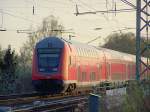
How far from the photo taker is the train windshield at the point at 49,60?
3228cm

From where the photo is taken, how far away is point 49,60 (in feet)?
106

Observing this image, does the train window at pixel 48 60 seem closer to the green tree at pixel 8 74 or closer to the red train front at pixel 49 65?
the red train front at pixel 49 65

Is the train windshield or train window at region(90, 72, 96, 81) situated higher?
the train windshield

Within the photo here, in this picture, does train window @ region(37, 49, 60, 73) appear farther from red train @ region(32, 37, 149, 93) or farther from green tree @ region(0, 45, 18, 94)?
green tree @ region(0, 45, 18, 94)

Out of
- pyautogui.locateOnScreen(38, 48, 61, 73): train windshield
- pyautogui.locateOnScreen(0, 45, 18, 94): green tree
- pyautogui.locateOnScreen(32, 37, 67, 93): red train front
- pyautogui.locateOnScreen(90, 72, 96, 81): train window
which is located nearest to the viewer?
pyautogui.locateOnScreen(32, 37, 67, 93): red train front

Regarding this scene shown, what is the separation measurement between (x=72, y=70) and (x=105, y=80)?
8636 mm

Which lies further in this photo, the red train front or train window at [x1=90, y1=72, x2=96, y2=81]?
train window at [x1=90, y1=72, x2=96, y2=81]

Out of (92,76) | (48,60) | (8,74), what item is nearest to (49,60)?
(48,60)

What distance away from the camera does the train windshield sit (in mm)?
32281

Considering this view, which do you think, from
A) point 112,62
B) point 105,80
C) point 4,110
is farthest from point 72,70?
point 4,110

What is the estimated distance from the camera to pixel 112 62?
44.0 meters

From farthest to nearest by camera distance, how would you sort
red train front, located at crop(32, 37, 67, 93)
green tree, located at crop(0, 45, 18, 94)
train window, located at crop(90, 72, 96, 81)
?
green tree, located at crop(0, 45, 18, 94) → train window, located at crop(90, 72, 96, 81) → red train front, located at crop(32, 37, 67, 93)

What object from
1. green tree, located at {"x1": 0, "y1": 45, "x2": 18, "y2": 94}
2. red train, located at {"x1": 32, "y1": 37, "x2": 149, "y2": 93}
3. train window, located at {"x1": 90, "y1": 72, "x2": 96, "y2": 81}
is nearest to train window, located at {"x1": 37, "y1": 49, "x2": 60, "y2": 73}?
red train, located at {"x1": 32, "y1": 37, "x2": 149, "y2": 93}

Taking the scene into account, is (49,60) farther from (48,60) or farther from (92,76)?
(92,76)
